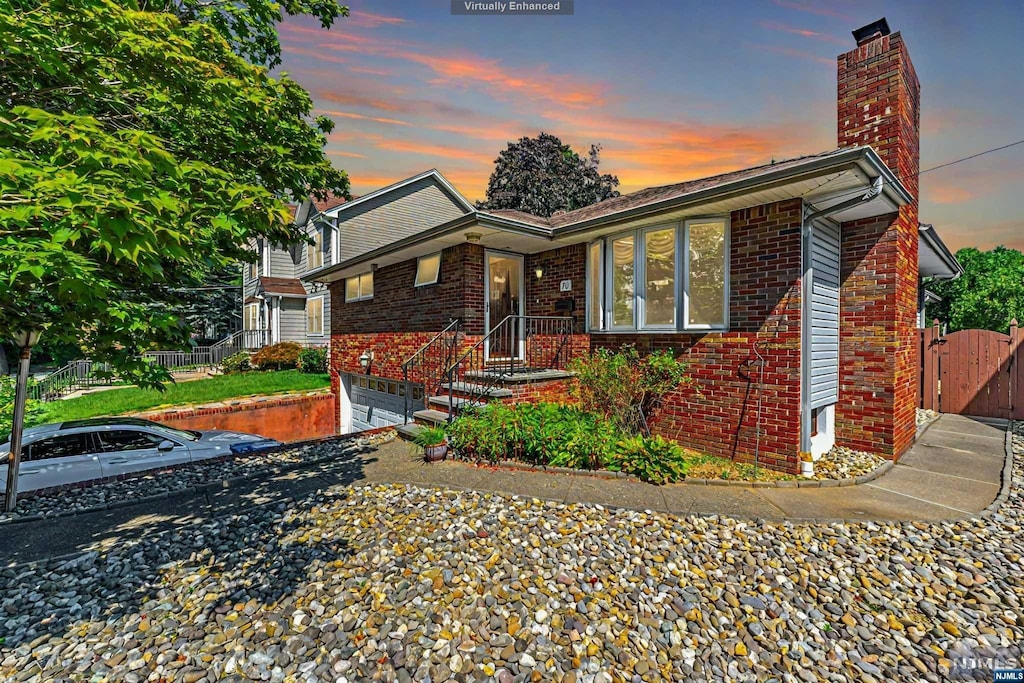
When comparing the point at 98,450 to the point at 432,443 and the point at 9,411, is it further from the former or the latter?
the point at 432,443

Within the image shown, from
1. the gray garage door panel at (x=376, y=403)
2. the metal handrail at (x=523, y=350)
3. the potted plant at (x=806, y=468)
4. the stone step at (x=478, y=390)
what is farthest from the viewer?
the gray garage door panel at (x=376, y=403)

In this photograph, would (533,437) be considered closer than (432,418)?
Yes

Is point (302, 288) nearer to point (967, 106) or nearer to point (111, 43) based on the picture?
point (111, 43)

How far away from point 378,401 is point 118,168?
28.1 ft

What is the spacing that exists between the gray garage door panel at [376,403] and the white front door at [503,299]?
281 centimetres

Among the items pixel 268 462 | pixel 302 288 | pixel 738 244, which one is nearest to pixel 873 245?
A: pixel 738 244

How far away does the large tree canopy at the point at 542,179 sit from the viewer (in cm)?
2591

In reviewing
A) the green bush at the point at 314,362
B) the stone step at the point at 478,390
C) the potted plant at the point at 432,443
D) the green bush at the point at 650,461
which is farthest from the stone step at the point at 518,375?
the green bush at the point at 314,362

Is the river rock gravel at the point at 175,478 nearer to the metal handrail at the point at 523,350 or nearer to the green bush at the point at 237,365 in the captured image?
the metal handrail at the point at 523,350

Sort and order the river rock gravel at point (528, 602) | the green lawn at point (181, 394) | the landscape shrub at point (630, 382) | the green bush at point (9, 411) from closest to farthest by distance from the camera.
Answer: the river rock gravel at point (528, 602)
the landscape shrub at point (630, 382)
the green bush at point (9, 411)
the green lawn at point (181, 394)

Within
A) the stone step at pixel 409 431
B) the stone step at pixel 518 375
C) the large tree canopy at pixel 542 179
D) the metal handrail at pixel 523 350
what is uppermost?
the large tree canopy at pixel 542 179

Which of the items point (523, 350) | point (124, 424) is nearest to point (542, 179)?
point (523, 350)

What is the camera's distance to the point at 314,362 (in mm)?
17766

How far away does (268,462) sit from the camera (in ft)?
19.8
